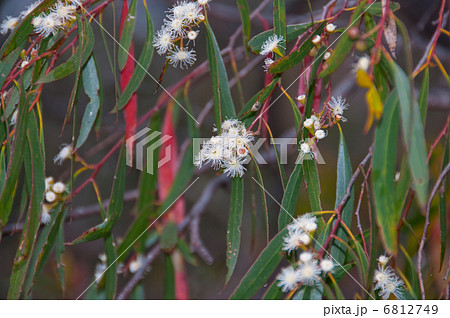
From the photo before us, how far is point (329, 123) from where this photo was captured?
24.3 inches

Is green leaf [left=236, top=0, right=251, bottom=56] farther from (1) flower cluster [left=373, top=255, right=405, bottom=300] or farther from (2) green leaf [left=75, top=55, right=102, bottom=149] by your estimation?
(1) flower cluster [left=373, top=255, right=405, bottom=300]

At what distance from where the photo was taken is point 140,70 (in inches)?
28.0

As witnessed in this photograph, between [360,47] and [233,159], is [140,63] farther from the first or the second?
[360,47]

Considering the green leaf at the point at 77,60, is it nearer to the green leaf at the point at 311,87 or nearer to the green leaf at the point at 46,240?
the green leaf at the point at 46,240

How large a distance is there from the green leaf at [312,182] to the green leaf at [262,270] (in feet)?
0.18

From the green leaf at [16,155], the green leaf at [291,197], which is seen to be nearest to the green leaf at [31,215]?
the green leaf at [16,155]

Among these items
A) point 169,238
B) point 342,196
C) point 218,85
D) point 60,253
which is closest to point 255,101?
point 218,85

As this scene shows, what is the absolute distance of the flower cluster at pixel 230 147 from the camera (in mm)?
619

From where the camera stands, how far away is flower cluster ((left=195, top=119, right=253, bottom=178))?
0.62 metres

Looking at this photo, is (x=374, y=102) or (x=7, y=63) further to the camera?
(x=7, y=63)

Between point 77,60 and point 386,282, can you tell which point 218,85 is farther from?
point 386,282

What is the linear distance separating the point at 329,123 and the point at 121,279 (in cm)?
44

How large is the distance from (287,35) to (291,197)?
23cm

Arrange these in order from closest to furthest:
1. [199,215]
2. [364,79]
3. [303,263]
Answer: [364,79] → [303,263] → [199,215]
